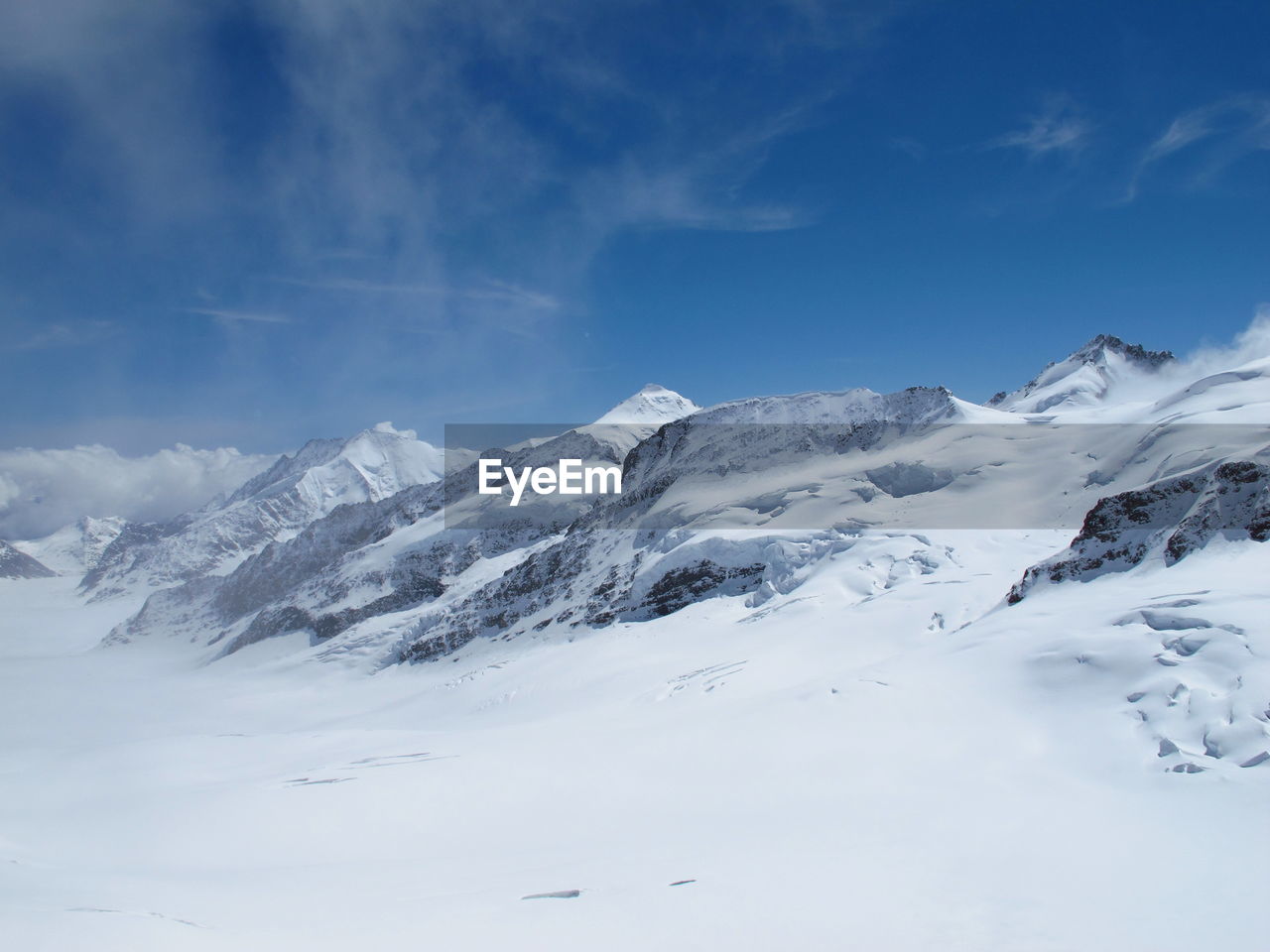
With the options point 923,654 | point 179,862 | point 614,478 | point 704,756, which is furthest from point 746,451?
point 179,862

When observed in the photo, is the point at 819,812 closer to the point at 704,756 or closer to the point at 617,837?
the point at 617,837

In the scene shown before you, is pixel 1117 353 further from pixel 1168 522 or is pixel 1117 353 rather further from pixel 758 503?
pixel 1168 522

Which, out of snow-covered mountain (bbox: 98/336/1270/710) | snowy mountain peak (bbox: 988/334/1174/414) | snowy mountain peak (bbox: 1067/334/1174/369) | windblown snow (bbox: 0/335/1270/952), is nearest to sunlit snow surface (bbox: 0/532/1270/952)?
windblown snow (bbox: 0/335/1270/952)

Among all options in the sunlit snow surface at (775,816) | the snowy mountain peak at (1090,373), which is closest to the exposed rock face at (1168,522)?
the sunlit snow surface at (775,816)

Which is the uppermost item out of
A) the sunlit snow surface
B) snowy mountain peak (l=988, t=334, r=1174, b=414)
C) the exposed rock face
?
snowy mountain peak (l=988, t=334, r=1174, b=414)

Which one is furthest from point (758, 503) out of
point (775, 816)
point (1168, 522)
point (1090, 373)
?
point (1090, 373)

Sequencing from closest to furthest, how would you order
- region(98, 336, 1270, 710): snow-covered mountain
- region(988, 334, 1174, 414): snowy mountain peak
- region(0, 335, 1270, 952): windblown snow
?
region(0, 335, 1270, 952): windblown snow
region(98, 336, 1270, 710): snow-covered mountain
region(988, 334, 1174, 414): snowy mountain peak

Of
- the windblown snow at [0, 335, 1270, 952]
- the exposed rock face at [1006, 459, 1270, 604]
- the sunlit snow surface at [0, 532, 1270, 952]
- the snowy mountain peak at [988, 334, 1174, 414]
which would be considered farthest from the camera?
the snowy mountain peak at [988, 334, 1174, 414]

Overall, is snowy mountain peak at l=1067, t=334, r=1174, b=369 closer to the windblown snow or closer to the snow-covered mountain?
the snow-covered mountain

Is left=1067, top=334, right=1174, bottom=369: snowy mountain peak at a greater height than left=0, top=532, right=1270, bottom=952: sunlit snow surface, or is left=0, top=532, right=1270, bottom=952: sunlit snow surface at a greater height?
left=1067, top=334, right=1174, bottom=369: snowy mountain peak

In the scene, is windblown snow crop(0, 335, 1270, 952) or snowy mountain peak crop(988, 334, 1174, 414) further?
snowy mountain peak crop(988, 334, 1174, 414)
